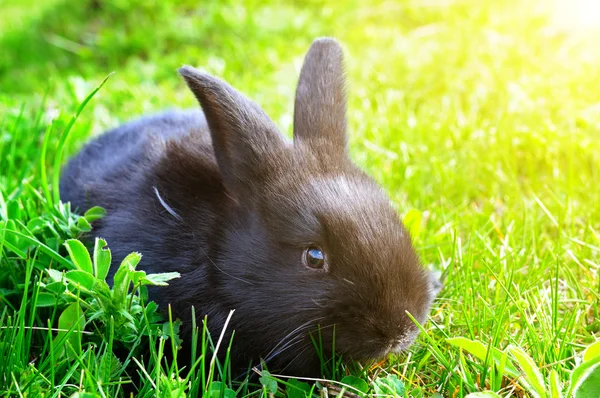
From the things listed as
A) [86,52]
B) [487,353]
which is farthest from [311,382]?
[86,52]

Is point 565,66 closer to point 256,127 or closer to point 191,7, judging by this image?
point 256,127

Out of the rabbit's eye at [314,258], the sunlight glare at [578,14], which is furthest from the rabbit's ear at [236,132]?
the sunlight glare at [578,14]

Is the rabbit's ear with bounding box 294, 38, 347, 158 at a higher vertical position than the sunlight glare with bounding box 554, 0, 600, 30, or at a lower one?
lower

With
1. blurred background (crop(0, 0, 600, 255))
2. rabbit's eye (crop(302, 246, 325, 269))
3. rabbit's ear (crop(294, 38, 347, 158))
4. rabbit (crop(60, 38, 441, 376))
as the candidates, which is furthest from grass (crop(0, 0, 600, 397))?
rabbit's ear (crop(294, 38, 347, 158))

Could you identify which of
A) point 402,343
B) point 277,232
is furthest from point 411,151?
point 402,343

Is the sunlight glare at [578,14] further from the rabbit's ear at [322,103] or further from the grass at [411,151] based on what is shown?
the rabbit's ear at [322,103]

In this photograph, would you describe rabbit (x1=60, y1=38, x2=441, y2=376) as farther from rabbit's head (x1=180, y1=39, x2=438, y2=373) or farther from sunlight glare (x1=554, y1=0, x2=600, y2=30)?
sunlight glare (x1=554, y1=0, x2=600, y2=30)

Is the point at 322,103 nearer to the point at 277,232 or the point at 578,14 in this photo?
the point at 277,232
